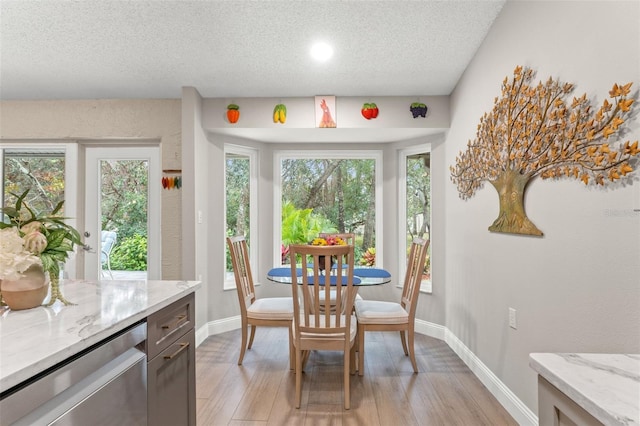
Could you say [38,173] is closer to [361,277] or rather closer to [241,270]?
[241,270]

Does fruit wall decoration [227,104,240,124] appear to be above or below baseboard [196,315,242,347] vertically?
above

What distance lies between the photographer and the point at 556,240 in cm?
172

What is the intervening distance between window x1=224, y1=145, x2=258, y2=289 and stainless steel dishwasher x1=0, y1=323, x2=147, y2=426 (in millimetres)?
2749

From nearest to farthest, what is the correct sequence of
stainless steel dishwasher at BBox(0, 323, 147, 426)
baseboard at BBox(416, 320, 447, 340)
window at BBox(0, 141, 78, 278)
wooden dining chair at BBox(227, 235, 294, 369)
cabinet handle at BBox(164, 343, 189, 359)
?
stainless steel dishwasher at BBox(0, 323, 147, 426)
cabinet handle at BBox(164, 343, 189, 359)
wooden dining chair at BBox(227, 235, 294, 369)
baseboard at BBox(416, 320, 447, 340)
window at BBox(0, 141, 78, 278)

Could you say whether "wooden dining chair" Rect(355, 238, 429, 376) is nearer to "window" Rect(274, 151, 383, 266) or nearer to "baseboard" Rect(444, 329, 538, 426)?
"baseboard" Rect(444, 329, 538, 426)

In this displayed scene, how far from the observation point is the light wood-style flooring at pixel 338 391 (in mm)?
2086

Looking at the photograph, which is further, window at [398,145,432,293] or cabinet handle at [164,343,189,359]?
window at [398,145,432,293]

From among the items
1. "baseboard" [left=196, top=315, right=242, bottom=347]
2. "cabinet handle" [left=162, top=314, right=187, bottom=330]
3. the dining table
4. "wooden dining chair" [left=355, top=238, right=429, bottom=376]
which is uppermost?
"cabinet handle" [left=162, top=314, right=187, bottom=330]

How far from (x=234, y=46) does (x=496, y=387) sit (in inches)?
124

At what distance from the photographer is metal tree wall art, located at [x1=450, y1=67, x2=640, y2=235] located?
1.34 meters

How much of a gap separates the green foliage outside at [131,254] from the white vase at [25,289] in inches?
106

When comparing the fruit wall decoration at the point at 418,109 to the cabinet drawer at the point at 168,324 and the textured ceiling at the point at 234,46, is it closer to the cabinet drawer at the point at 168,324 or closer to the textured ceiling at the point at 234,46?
the textured ceiling at the point at 234,46

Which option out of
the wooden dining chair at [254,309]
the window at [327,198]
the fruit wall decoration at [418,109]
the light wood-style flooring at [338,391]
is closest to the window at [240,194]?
the window at [327,198]

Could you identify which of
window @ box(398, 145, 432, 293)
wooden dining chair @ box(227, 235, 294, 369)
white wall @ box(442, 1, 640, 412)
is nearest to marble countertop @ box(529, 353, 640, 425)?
white wall @ box(442, 1, 640, 412)
